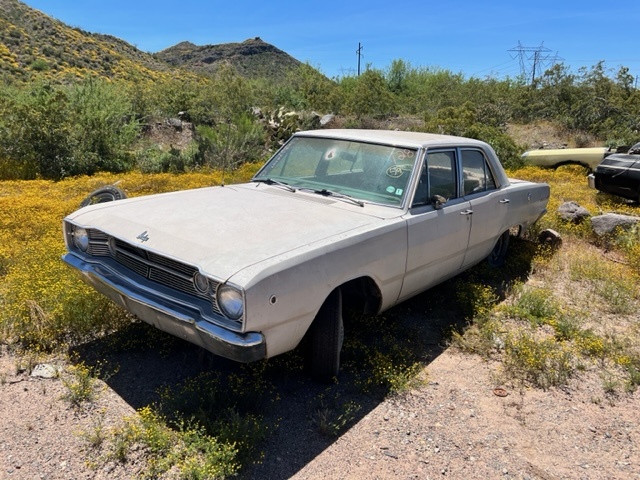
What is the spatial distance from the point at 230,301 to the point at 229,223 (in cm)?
78

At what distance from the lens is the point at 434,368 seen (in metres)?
3.74

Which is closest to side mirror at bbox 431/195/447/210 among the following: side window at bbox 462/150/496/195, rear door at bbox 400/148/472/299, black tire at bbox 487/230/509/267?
rear door at bbox 400/148/472/299

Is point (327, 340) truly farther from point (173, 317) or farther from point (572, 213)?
point (572, 213)

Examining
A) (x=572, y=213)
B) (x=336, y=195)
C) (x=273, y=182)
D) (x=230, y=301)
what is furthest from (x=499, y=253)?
(x=230, y=301)

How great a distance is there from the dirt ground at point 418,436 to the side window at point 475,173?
1876mm

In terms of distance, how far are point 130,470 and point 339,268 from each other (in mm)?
1571

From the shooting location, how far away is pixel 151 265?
9.71 feet

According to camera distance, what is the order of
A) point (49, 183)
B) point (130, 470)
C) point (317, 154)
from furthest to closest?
1. point (49, 183)
2. point (317, 154)
3. point (130, 470)

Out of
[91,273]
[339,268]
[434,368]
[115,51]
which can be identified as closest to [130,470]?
[91,273]

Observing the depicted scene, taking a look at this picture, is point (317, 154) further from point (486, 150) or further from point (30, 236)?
point (30, 236)

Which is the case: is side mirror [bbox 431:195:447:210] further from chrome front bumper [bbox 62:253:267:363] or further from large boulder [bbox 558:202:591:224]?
large boulder [bbox 558:202:591:224]

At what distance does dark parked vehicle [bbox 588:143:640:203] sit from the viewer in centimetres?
867

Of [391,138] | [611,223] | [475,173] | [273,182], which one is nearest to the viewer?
[391,138]

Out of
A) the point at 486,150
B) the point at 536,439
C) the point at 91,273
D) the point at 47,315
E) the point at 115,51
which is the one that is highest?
the point at 115,51
